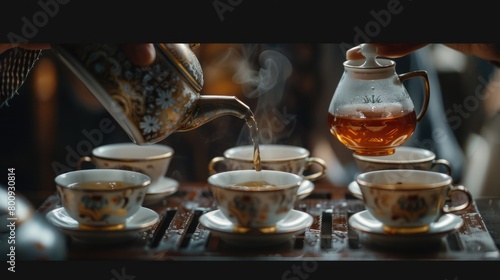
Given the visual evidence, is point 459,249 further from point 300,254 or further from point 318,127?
point 318,127

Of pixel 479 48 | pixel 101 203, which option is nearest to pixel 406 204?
pixel 479 48

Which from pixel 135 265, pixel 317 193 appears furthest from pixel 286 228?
pixel 317 193

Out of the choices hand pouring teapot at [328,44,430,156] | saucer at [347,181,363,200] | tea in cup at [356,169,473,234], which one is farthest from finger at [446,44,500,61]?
saucer at [347,181,363,200]

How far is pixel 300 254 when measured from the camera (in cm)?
151

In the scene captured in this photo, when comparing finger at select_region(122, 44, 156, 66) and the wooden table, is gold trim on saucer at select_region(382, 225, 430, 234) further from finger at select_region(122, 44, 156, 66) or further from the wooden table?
finger at select_region(122, 44, 156, 66)

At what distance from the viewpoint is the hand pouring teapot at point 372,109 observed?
156 cm

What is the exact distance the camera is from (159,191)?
1.94m

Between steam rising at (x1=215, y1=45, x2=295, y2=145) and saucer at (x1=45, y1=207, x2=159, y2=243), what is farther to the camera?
steam rising at (x1=215, y1=45, x2=295, y2=145)

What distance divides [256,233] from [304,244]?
0.10m

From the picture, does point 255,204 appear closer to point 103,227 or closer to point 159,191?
point 103,227

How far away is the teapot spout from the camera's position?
1.54m

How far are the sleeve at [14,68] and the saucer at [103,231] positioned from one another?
0.92 ft

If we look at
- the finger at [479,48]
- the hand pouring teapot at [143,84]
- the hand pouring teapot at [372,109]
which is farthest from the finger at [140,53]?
the finger at [479,48]

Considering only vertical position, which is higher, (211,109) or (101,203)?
(211,109)
